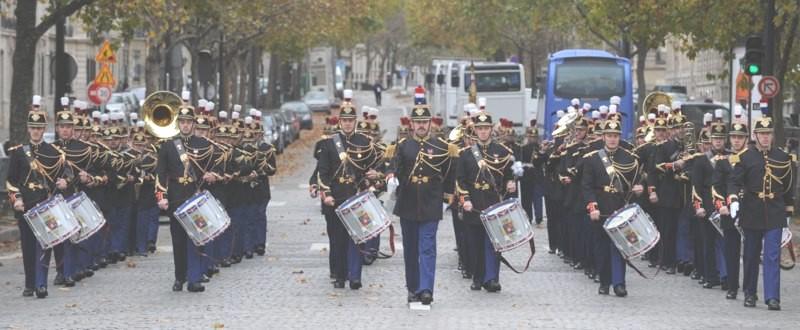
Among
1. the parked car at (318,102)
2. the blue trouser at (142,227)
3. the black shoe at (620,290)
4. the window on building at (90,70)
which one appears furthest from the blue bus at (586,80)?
the parked car at (318,102)

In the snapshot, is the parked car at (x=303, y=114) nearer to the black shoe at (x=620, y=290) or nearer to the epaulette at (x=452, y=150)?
the black shoe at (x=620, y=290)

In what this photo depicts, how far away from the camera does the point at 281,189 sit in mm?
37594

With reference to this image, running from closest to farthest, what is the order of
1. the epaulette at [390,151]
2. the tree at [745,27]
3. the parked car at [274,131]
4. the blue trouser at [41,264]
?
the blue trouser at [41,264] < the epaulette at [390,151] < the tree at [745,27] < the parked car at [274,131]

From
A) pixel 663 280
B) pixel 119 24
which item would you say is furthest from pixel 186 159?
pixel 119 24

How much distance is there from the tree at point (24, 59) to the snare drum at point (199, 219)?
11.2 meters

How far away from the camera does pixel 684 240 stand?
19812 mm

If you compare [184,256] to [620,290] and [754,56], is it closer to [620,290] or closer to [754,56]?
[620,290]

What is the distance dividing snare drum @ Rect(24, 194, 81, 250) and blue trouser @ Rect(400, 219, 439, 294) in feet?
10.9

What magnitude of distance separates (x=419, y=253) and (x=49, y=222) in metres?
3.62

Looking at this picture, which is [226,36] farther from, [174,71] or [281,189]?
[281,189]

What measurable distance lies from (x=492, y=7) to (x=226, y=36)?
1866 centimetres

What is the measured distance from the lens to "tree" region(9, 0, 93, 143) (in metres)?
27.8

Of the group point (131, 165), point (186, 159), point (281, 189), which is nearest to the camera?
point (186, 159)

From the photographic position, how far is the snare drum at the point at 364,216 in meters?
16.6
